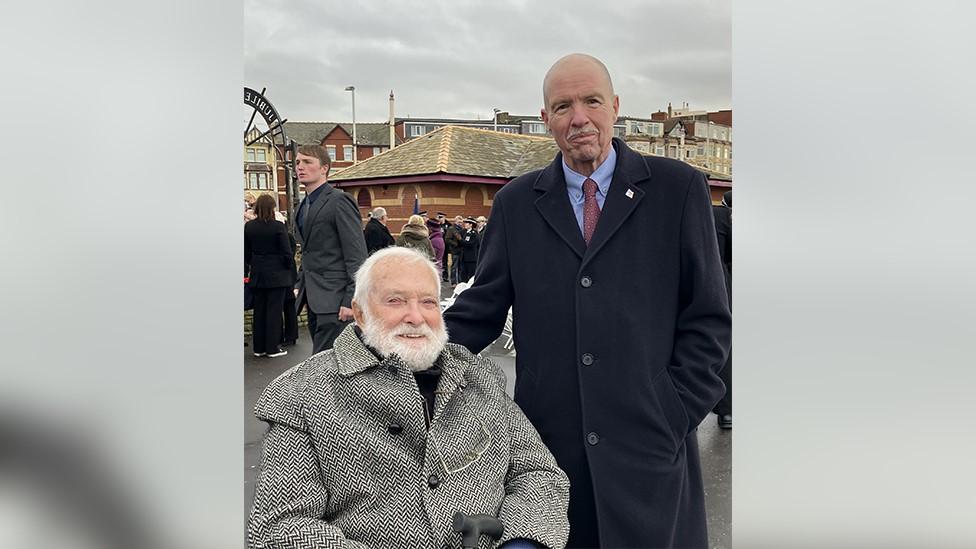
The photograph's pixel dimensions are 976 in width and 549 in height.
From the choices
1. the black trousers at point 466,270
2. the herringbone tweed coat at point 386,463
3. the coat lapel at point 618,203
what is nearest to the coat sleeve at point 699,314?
the coat lapel at point 618,203

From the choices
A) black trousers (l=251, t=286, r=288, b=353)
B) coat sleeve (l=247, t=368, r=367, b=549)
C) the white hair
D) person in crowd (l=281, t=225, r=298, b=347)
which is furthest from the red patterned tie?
person in crowd (l=281, t=225, r=298, b=347)

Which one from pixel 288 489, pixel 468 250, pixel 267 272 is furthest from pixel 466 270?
pixel 288 489

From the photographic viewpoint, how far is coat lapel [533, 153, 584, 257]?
202cm

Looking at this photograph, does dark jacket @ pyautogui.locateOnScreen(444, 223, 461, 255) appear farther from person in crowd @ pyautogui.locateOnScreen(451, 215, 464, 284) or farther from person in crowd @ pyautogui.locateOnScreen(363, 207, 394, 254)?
person in crowd @ pyautogui.locateOnScreen(363, 207, 394, 254)

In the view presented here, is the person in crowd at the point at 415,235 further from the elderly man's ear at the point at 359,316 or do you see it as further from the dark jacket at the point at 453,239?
the dark jacket at the point at 453,239

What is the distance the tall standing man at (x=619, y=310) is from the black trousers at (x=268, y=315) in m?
5.85

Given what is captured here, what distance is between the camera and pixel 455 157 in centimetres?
1870

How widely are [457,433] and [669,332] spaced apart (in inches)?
20.5

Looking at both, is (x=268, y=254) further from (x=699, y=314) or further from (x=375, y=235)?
(x=699, y=314)

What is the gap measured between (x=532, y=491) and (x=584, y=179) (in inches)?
27.9

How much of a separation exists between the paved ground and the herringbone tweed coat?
74cm

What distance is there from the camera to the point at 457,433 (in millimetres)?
1981
